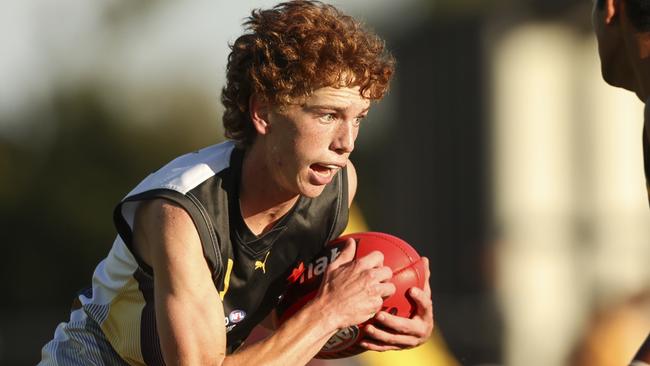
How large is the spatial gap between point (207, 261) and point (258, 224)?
43 cm

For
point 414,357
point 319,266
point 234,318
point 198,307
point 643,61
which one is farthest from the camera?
point 414,357

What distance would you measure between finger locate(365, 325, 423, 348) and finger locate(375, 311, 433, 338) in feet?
0.06

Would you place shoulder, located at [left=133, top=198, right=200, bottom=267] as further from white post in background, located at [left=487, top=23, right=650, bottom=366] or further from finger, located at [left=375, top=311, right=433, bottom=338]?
white post in background, located at [left=487, top=23, right=650, bottom=366]

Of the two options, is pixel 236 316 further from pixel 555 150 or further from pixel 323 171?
pixel 555 150

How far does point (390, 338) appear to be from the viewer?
5703 mm

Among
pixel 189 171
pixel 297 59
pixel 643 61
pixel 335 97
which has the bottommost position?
pixel 189 171

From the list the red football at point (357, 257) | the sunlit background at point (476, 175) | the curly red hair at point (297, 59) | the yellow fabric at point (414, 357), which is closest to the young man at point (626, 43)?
the curly red hair at point (297, 59)

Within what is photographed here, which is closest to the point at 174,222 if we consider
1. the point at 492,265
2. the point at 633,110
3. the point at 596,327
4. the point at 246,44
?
the point at 246,44

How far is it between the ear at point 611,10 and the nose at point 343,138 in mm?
1184

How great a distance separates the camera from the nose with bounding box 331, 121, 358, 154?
5438mm

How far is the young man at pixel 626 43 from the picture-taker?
4.63 m

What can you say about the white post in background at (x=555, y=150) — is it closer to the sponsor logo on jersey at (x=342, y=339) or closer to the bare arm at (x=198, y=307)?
the sponsor logo on jersey at (x=342, y=339)

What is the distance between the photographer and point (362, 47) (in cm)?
555

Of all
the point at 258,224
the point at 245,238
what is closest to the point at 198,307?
the point at 245,238
